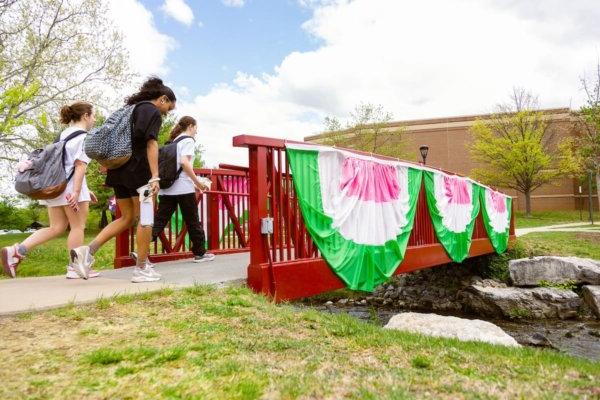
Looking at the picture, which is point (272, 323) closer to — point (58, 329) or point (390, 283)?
point (58, 329)

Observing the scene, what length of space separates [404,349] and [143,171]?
116 inches

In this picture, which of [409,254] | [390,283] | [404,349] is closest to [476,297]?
[390,283]

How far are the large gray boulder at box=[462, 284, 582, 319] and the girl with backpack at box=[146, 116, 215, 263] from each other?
8.22 metres

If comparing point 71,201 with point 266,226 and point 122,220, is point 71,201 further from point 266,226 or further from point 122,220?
point 266,226

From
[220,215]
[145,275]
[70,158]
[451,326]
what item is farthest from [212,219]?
[451,326]

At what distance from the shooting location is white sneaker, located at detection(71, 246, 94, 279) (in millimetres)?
4560

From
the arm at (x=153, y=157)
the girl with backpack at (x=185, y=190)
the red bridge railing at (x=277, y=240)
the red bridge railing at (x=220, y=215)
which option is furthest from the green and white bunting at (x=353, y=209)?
the red bridge railing at (x=220, y=215)

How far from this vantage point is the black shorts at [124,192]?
15.2 feet

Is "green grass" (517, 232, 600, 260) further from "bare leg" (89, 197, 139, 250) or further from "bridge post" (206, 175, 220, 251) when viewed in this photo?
"bare leg" (89, 197, 139, 250)

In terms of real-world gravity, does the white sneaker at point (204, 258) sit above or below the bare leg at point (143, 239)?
below

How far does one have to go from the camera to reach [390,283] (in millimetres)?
14375

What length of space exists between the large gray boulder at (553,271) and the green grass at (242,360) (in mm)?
10251

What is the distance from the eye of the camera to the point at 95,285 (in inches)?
174

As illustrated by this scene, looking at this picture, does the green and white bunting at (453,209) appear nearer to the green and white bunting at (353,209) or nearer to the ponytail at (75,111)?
the green and white bunting at (353,209)
